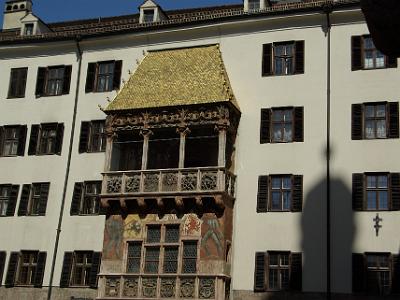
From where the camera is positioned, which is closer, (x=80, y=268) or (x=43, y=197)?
(x=80, y=268)

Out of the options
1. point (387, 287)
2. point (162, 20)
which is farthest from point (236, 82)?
point (387, 287)

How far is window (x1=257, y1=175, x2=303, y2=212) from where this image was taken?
86.4 feet

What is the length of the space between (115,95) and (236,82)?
20.2ft

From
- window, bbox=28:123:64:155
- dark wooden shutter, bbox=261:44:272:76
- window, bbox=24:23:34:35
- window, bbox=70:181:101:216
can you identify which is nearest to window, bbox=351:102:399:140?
dark wooden shutter, bbox=261:44:272:76

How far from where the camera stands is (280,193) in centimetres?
2686

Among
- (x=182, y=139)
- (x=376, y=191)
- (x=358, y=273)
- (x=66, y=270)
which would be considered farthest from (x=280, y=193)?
(x=66, y=270)

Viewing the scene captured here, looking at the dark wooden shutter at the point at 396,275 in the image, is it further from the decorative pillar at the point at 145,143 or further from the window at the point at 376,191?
the decorative pillar at the point at 145,143

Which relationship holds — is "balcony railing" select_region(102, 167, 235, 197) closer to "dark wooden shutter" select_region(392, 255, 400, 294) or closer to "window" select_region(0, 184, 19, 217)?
"window" select_region(0, 184, 19, 217)

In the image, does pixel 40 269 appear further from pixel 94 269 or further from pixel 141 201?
pixel 141 201

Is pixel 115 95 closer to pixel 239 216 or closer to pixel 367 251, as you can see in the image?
pixel 239 216

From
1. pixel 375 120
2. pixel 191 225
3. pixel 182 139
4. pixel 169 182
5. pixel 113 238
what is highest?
pixel 375 120

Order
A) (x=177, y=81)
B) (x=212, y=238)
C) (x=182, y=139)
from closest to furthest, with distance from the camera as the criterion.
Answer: (x=212, y=238), (x=182, y=139), (x=177, y=81)

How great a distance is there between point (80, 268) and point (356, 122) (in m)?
13.9

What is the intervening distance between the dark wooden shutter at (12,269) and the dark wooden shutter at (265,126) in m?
12.8
